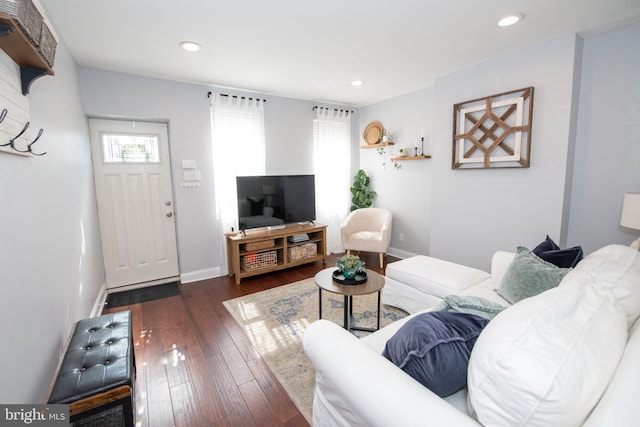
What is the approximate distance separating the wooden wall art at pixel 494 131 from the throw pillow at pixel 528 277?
1315 mm

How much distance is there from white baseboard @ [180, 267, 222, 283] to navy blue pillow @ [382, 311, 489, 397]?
3207mm

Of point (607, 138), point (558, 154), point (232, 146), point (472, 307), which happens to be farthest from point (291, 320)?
point (607, 138)

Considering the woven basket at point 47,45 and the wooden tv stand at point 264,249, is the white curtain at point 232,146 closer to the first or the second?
the wooden tv stand at point 264,249

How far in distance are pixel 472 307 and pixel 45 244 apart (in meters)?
2.22

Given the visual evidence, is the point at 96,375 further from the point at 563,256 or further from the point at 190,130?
the point at 190,130

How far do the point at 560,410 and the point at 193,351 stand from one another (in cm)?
230

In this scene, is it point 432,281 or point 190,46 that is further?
point 190,46

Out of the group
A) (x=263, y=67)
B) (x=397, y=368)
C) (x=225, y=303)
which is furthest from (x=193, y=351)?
(x=263, y=67)

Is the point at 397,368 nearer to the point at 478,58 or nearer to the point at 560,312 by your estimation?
the point at 560,312

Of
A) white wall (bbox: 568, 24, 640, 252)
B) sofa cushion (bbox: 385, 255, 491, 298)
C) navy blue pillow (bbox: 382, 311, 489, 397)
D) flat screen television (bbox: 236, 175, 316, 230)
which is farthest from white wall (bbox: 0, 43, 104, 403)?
white wall (bbox: 568, 24, 640, 252)

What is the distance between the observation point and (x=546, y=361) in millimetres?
724

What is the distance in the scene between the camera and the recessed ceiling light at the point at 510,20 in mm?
2143

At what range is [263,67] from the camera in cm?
306

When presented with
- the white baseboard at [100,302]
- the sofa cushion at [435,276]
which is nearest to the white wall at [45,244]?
the white baseboard at [100,302]
